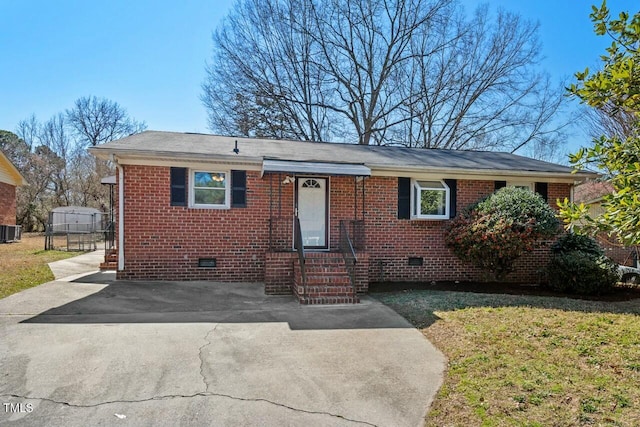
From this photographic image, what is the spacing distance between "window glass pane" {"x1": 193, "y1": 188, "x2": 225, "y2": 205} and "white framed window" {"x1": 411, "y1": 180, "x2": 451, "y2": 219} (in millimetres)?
4857

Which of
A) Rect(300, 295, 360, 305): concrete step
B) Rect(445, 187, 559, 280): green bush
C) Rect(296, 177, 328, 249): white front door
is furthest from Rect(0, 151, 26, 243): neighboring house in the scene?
Rect(445, 187, 559, 280): green bush

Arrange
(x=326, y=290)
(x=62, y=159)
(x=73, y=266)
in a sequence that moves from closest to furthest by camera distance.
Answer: (x=326, y=290) → (x=73, y=266) → (x=62, y=159)

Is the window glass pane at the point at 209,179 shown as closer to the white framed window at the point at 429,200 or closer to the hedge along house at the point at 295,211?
the hedge along house at the point at 295,211

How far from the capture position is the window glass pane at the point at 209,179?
8547 mm

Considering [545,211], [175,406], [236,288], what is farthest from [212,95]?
[175,406]

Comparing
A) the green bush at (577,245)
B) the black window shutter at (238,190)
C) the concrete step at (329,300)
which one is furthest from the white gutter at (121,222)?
the green bush at (577,245)

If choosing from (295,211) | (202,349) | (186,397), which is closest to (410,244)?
(295,211)

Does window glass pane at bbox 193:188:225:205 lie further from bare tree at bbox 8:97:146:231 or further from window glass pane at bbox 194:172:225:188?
bare tree at bbox 8:97:146:231

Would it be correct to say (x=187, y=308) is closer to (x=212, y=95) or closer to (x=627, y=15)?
(x=627, y=15)

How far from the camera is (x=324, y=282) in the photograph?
7246 mm

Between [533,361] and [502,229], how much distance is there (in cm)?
445

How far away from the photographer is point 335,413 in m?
3.13

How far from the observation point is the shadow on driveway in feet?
18.4

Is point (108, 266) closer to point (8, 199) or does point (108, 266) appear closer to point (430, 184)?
point (430, 184)
